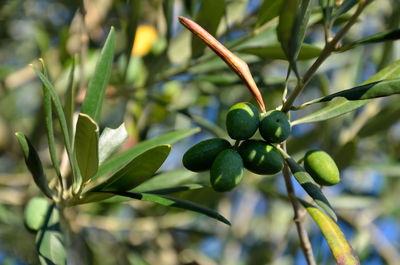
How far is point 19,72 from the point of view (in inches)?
75.3

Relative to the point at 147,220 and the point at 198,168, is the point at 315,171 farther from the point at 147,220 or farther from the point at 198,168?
the point at 147,220

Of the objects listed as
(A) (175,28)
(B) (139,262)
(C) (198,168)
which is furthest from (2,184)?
(C) (198,168)

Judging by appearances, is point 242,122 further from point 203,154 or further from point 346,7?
point 346,7

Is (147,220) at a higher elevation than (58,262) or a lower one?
lower

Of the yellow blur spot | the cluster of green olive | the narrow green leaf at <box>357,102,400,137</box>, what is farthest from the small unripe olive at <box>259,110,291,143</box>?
the yellow blur spot

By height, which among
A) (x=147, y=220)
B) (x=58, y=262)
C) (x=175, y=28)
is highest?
(x=175, y=28)

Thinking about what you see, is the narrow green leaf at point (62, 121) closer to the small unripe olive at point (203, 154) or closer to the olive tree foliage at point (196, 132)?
the olive tree foliage at point (196, 132)

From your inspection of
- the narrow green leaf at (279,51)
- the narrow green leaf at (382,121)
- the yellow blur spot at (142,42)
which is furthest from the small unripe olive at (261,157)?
the yellow blur spot at (142,42)

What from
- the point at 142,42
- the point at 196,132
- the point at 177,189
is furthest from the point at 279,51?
the point at 142,42

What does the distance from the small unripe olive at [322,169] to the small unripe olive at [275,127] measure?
5 centimetres

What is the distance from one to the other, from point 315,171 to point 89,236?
1564 mm

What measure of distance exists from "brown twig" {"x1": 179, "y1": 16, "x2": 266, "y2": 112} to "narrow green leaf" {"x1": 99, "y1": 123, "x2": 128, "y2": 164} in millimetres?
205

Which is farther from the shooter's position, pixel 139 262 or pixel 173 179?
pixel 139 262

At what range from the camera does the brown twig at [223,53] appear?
2.91ft
